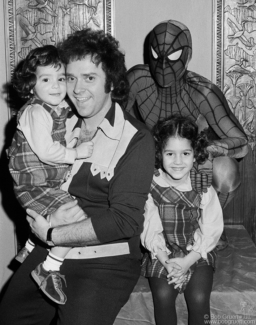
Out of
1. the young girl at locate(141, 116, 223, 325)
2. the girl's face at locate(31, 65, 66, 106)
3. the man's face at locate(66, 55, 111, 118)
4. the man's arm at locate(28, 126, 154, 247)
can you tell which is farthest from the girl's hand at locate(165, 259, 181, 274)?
the girl's face at locate(31, 65, 66, 106)

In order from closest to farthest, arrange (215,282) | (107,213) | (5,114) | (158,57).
Answer: (107,213), (215,282), (158,57), (5,114)

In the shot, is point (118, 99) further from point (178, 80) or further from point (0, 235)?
point (0, 235)

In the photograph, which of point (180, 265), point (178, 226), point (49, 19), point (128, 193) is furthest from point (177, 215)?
point (49, 19)

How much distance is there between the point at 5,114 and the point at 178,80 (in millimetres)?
1180

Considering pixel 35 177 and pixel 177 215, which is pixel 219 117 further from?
pixel 35 177

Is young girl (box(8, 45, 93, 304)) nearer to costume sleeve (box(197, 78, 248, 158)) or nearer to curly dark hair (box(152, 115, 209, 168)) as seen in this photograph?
curly dark hair (box(152, 115, 209, 168))

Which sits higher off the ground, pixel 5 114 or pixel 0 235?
pixel 5 114

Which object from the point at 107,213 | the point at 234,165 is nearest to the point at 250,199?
the point at 234,165

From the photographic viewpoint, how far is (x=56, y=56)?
200 centimetres

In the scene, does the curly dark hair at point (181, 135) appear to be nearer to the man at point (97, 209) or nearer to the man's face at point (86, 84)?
the man at point (97, 209)

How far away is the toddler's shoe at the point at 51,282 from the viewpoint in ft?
6.06

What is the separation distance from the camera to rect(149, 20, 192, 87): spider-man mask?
2.29m

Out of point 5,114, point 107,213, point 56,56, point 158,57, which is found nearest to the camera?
point 107,213

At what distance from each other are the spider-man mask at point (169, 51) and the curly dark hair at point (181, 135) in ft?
0.90
